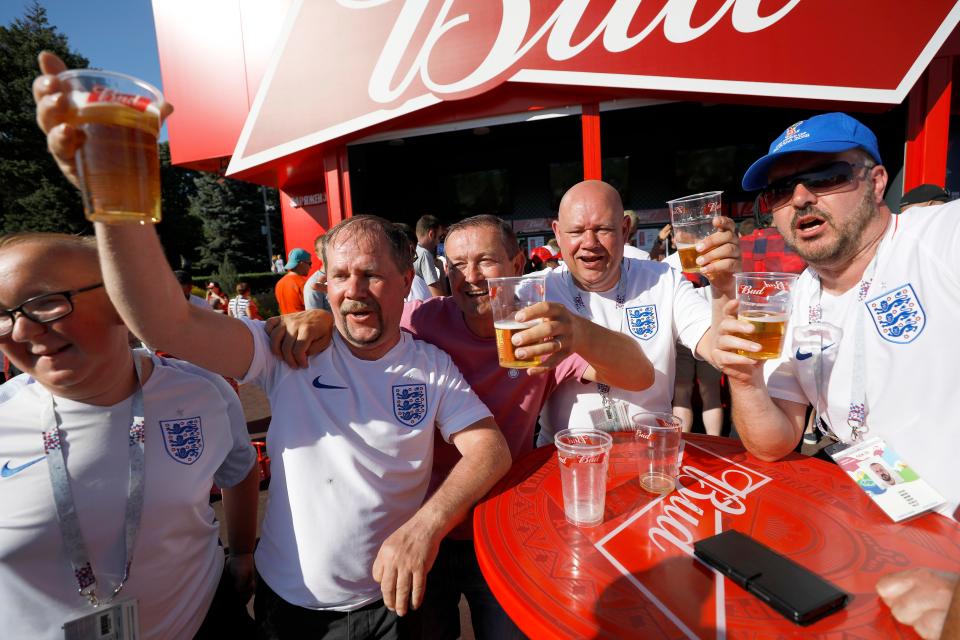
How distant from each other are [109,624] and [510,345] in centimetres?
166

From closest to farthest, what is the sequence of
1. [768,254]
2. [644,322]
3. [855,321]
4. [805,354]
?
[855,321] < [805,354] < [644,322] < [768,254]

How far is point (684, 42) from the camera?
20.2 ft

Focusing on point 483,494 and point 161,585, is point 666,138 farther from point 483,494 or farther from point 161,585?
point 161,585

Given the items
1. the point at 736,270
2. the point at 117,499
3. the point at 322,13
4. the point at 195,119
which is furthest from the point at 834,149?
the point at 195,119

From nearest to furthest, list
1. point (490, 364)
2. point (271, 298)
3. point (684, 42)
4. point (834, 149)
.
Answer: point (834, 149)
point (490, 364)
point (684, 42)
point (271, 298)

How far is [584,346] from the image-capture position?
6.05 ft

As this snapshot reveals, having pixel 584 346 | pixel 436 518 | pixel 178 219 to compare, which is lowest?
pixel 436 518

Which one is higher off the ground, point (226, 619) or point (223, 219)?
point (223, 219)

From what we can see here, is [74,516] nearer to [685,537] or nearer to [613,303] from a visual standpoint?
[685,537]

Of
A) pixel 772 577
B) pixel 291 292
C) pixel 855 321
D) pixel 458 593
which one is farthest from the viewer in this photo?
pixel 291 292

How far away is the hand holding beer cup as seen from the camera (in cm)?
102

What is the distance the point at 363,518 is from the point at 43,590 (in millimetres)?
1036

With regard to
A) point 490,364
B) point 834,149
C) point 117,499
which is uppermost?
point 834,149

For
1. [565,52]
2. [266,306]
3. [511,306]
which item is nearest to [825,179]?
[511,306]
